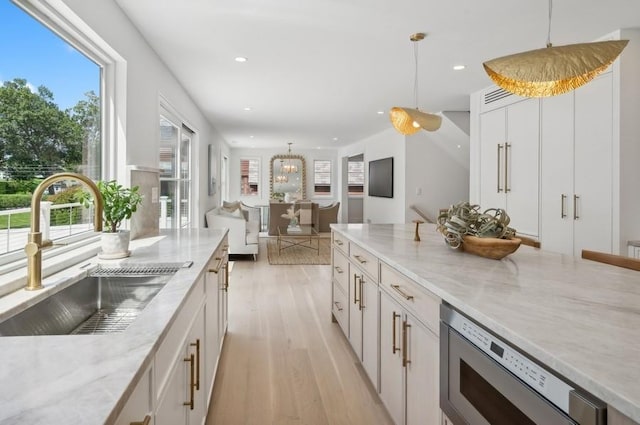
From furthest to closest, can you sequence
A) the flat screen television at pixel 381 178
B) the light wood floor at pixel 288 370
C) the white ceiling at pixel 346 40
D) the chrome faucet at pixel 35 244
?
the flat screen television at pixel 381 178, the white ceiling at pixel 346 40, the light wood floor at pixel 288 370, the chrome faucet at pixel 35 244

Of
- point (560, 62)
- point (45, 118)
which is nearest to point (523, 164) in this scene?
point (560, 62)

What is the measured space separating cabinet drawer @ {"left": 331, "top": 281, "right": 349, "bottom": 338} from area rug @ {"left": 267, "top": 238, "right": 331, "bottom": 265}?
282 centimetres

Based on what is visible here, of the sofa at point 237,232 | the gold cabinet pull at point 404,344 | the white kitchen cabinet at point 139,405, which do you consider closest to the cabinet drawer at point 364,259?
the gold cabinet pull at point 404,344

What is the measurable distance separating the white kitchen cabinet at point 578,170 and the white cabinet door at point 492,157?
25.7 inches

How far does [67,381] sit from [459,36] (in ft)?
11.3

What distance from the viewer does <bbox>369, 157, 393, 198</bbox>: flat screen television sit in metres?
7.85

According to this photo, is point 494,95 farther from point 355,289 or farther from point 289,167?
point 289,167

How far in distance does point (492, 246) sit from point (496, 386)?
877 millimetres

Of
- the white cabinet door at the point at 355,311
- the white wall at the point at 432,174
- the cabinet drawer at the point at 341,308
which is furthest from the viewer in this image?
the white wall at the point at 432,174

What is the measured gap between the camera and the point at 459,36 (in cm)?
321

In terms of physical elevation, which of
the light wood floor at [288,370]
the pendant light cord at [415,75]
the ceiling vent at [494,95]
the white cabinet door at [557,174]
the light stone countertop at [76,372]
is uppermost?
the pendant light cord at [415,75]

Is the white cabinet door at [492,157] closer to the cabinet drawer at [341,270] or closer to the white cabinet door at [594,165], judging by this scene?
the white cabinet door at [594,165]

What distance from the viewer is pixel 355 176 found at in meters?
12.2

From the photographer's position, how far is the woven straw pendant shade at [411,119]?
10.0 feet
